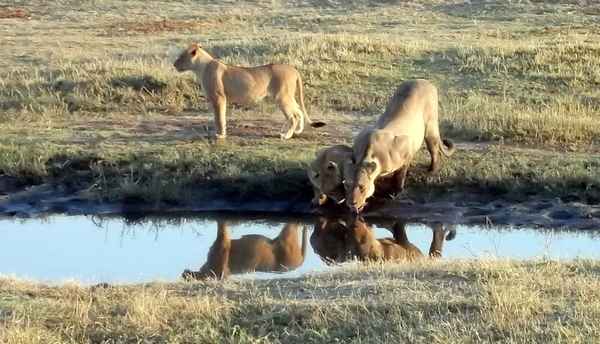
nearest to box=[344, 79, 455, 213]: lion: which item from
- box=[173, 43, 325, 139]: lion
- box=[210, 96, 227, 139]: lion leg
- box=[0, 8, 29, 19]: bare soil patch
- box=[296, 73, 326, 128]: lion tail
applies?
box=[296, 73, 326, 128]: lion tail

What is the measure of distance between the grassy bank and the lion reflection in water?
296cm

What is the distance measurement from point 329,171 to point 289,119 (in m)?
2.09

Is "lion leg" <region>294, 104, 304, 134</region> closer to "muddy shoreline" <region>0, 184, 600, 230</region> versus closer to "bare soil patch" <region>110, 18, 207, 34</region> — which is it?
"muddy shoreline" <region>0, 184, 600, 230</region>

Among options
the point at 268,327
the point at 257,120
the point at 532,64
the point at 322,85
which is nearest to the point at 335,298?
the point at 268,327

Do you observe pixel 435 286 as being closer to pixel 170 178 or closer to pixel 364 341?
pixel 364 341

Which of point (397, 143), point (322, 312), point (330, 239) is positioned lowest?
point (330, 239)

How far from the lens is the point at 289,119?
45.0 ft

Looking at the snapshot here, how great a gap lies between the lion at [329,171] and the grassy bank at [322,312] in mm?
4114

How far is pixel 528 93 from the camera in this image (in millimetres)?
16375

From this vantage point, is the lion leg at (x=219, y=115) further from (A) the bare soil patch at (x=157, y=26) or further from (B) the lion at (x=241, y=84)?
(A) the bare soil patch at (x=157, y=26)

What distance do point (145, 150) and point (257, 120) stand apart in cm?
215

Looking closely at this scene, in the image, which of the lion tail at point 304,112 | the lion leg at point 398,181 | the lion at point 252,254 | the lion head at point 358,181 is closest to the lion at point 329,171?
the lion head at point 358,181

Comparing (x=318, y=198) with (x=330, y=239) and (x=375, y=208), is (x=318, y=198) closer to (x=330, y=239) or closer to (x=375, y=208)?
(x=375, y=208)

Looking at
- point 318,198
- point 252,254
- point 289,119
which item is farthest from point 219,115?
point 252,254
